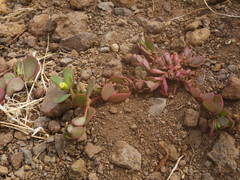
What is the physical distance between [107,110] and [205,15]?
882 mm

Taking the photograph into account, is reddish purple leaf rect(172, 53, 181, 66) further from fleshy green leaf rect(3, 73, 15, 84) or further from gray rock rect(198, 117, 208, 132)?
fleshy green leaf rect(3, 73, 15, 84)

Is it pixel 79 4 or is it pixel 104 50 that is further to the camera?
pixel 79 4

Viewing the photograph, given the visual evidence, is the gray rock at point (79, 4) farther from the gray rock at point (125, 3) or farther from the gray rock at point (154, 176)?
the gray rock at point (154, 176)

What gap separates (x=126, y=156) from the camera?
1.72 meters

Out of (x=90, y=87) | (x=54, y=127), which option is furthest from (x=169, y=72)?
(x=54, y=127)

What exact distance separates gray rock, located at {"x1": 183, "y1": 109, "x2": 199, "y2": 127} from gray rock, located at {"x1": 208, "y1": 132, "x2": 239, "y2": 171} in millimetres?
141

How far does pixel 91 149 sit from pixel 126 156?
168 millimetres

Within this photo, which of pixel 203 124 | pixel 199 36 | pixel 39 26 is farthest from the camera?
pixel 39 26

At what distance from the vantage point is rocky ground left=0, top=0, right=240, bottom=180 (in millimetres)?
1729

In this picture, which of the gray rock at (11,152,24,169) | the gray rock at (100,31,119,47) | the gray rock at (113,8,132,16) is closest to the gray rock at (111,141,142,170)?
the gray rock at (11,152,24,169)

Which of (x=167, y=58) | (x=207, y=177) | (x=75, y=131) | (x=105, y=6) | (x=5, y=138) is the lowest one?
(x=207, y=177)

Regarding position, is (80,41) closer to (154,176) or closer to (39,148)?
(39,148)

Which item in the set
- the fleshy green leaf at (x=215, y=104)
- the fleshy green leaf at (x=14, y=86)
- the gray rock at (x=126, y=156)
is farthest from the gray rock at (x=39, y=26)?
the fleshy green leaf at (x=215, y=104)

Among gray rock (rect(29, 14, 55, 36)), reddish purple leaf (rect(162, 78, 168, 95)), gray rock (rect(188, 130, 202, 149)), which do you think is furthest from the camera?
gray rock (rect(29, 14, 55, 36))
